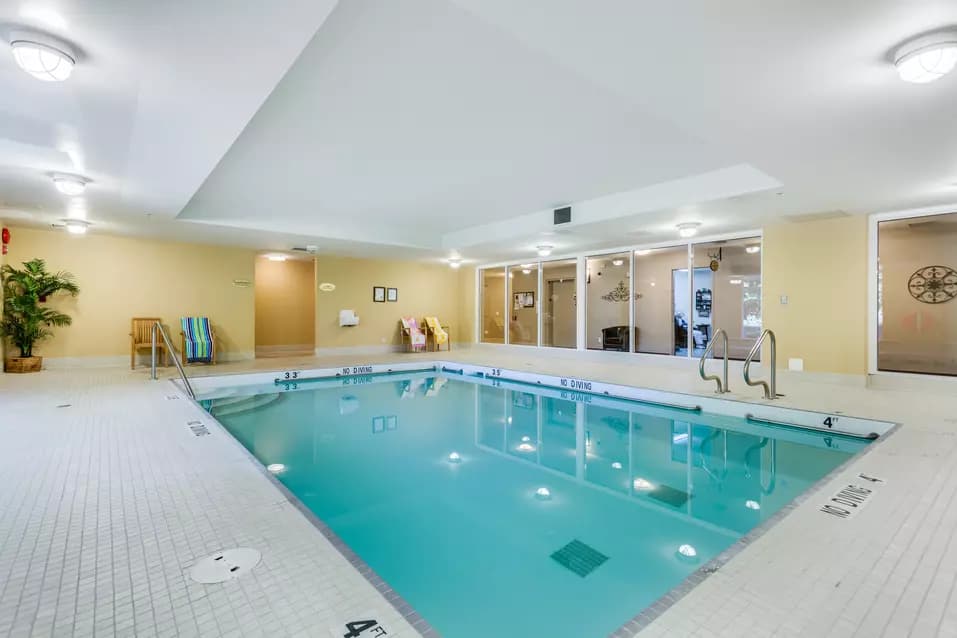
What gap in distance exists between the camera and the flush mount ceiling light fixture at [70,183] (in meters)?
4.22

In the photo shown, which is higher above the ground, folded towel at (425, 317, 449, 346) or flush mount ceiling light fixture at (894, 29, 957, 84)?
flush mount ceiling light fixture at (894, 29, 957, 84)

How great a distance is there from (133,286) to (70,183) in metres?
4.16

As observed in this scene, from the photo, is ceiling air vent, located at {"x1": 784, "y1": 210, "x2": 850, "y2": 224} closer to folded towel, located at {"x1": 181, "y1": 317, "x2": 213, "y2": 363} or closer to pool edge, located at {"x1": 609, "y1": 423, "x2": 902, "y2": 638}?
pool edge, located at {"x1": 609, "y1": 423, "x2": 902, "y2": 638}

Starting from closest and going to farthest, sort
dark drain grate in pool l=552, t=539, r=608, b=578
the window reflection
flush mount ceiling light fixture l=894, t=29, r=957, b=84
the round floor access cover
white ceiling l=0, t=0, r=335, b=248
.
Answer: the round floor access cover, white ceiling l=0, t=0, r=335, b=248, flush mount ceiling light fixture l=894, t=29, r=957, b=84, dark drain grate in pool l=552, t=539, r=608, b=578, the window reflection

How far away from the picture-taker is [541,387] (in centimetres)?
712

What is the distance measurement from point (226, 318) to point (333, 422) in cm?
509

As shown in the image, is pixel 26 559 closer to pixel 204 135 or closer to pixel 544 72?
pixel 204 135

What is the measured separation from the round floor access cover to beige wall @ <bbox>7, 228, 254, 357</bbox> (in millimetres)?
7817

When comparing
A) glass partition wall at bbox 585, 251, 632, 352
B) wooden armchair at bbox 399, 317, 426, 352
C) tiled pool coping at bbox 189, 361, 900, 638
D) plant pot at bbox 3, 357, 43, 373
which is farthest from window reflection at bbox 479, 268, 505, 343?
plant pot at bbox 3, 357, 43, 373

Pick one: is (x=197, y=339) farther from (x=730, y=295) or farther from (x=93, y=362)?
(x=730, y=295)

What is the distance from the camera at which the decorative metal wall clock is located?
22.7ft

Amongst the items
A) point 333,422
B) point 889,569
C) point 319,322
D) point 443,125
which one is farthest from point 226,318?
point 889,569

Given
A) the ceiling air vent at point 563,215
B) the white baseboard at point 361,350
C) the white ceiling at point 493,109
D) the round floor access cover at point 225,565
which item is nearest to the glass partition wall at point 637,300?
the white baseboard at point 361,350

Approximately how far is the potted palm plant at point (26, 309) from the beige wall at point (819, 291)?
35.2 feet
